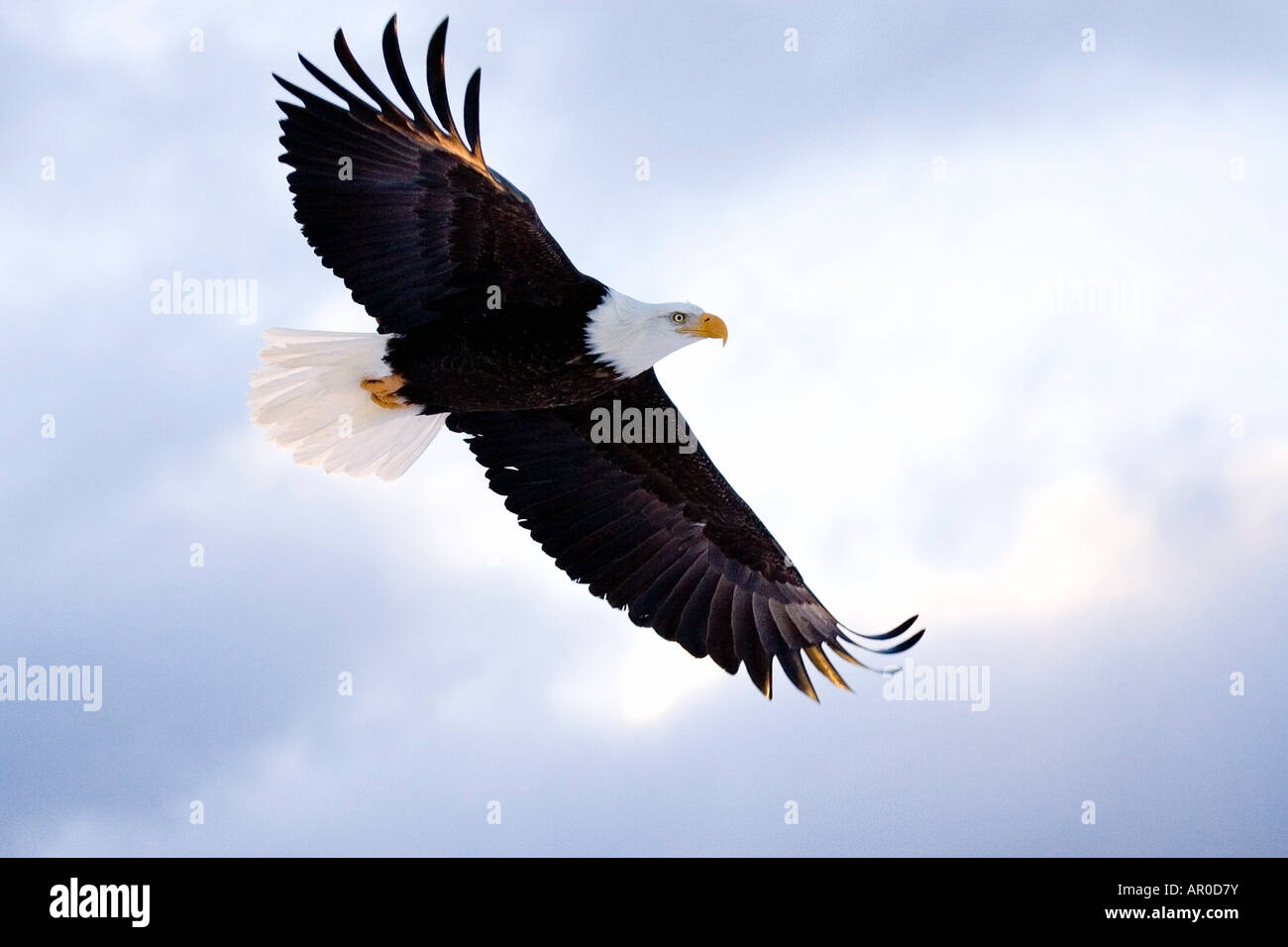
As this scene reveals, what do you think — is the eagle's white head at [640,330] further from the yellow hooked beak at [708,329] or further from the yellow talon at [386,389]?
the yellow talon at [386,389]

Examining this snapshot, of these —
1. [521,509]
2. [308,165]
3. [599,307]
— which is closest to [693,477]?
[521,509]

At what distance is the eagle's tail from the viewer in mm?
8758

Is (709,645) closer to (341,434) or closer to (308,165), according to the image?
(341,434)

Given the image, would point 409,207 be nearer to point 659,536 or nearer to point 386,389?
point 386,389

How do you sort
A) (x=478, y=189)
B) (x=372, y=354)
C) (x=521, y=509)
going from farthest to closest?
(x=521, y=509), (x=372, y=354), (x=478, y=189)

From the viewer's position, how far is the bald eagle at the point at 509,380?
8023 mm

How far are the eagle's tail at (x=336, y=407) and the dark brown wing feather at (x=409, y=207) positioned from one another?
572 millimetres

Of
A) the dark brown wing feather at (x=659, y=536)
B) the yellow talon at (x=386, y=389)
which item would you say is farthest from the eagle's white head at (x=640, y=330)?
the yellow talon at (x=386, y=389)

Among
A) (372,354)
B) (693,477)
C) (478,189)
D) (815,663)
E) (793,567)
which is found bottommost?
(815,663)

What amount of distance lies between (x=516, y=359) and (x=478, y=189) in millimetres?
929

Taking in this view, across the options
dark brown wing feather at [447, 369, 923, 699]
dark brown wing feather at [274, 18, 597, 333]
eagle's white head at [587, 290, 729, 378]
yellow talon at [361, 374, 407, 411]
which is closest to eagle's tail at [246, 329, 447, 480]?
yellow talon at [361, 374, 407, 411]

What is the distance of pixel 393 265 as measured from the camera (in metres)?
8.19

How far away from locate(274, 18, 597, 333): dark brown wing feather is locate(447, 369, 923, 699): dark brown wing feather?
1.19 metres

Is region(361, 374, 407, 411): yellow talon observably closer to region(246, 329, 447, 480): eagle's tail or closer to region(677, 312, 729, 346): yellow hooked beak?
region(246, 329, 447, 480): eagle's tail
